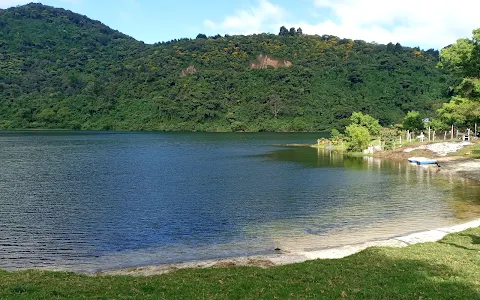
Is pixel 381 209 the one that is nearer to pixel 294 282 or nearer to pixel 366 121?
pixel 294 282

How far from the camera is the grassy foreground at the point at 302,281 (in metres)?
13.6

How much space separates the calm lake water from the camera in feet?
81.6

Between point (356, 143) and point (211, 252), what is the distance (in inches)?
2995

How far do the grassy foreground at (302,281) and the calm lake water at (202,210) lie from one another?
5.79m

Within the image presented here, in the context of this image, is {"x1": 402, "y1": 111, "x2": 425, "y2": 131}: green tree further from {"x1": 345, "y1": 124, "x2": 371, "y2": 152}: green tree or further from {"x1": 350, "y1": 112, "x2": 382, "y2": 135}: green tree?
{"x1": 345, "y1": 124, "x2": 371, "y2": 152}: green tree

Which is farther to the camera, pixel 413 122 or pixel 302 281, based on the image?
pixel 413 122

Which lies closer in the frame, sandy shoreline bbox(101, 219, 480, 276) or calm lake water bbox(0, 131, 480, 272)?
sandy shoreline bbox(101, 219, 480, 276)

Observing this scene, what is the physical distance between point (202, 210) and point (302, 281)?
2137 centimetres

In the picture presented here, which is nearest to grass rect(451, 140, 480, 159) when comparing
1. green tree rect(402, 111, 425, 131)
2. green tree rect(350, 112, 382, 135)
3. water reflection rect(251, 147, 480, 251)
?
water reflection rect(251, 147, 480, 251)

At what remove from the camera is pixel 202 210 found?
35.8 m

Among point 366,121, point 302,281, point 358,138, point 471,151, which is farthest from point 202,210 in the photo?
point 366,121

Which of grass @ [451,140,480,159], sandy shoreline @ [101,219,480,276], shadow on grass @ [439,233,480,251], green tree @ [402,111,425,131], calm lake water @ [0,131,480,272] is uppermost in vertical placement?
green tree @ [402,111,425,131]

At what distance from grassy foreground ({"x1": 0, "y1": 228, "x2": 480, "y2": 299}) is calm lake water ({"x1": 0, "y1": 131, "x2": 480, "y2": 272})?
5.79m

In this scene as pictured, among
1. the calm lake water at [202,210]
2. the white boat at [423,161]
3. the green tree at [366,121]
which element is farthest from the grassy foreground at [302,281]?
the green tree at [366,121]
